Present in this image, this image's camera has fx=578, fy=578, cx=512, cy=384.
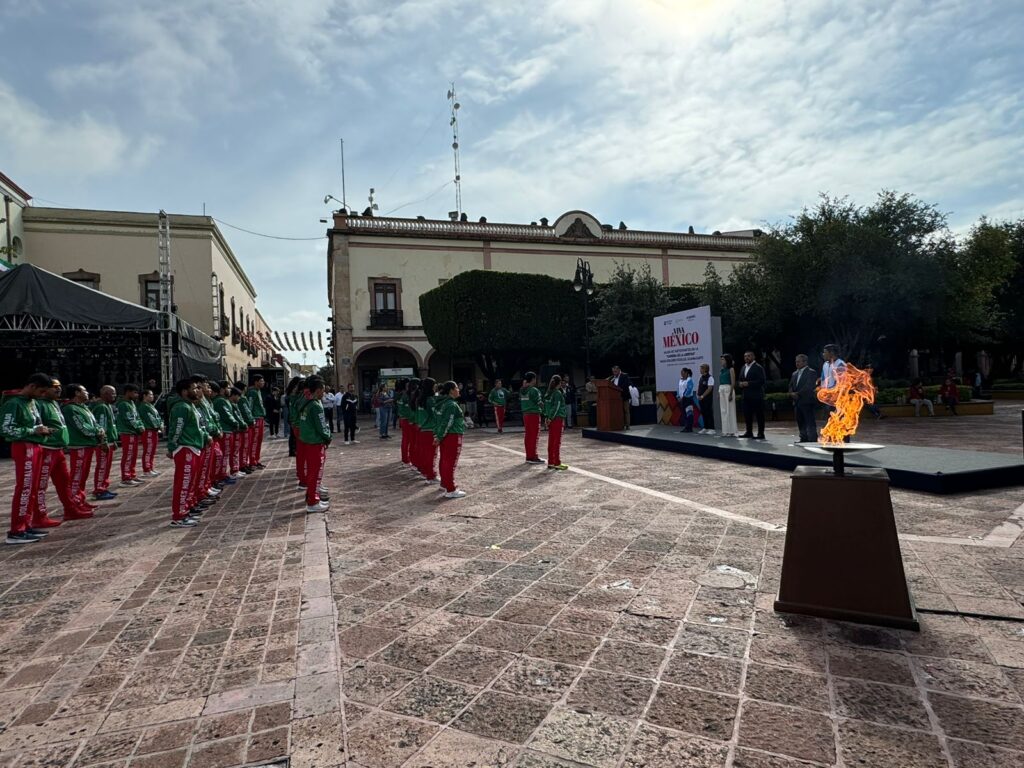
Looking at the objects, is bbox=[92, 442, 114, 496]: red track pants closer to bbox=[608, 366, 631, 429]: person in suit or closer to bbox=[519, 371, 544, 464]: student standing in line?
bbox=[519, 371, 544, 464]: student standing in line

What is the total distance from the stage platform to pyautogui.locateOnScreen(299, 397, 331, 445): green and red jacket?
203 inches

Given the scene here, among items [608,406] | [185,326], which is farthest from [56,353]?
[608,406]

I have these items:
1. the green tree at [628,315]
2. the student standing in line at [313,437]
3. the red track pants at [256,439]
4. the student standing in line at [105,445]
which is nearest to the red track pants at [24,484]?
the student standing in line at [105,445]

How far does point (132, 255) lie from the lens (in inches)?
999

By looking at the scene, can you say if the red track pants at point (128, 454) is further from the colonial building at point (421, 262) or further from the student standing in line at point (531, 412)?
the colonial building at point (421, 262)

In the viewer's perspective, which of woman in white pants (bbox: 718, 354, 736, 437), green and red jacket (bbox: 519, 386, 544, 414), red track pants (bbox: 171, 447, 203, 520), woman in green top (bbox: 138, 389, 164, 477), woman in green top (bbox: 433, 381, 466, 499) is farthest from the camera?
woman in white pants (bbox: 718, 354, 736, 437)

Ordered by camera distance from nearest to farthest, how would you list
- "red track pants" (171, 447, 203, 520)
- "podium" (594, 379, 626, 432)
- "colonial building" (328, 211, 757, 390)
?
"red track pants" (171, 447, 203, 520)
"podium" (594, 379, 626, 432)
"colonial building" (328, 211, 757, 390)

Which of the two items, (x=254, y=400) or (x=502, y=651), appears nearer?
(x=502, y=651)

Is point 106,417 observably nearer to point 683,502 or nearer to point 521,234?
point 683,502

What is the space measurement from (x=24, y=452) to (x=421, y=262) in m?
25.7

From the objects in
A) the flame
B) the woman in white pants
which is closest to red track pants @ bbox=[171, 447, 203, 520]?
the flame

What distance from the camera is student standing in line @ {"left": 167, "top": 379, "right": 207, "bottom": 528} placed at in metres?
6.20

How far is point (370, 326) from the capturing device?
97.8 feet

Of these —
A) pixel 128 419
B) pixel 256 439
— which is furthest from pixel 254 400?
pixel 128 419
